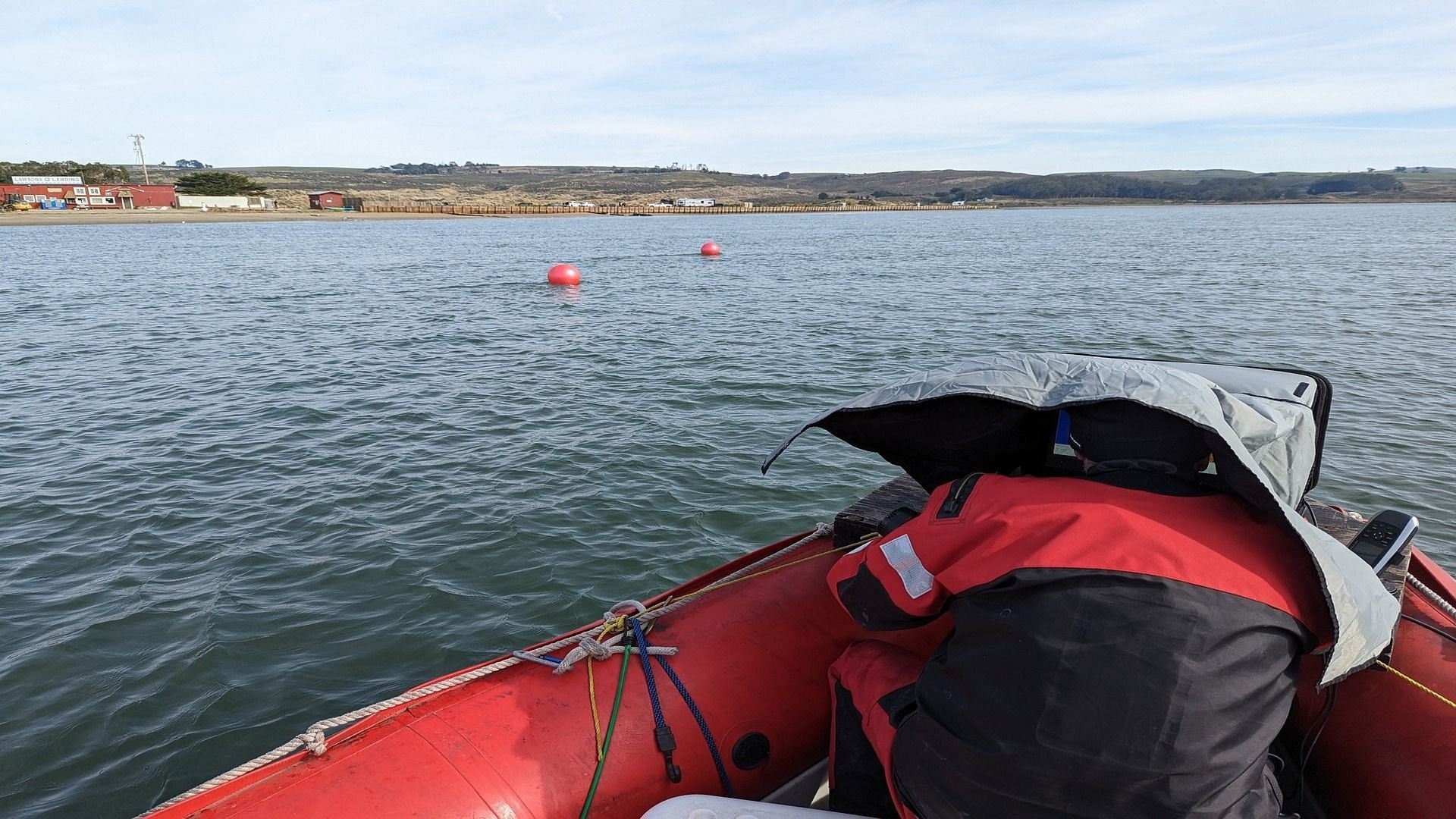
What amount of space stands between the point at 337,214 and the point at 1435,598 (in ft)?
333

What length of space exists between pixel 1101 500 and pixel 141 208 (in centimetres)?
10579

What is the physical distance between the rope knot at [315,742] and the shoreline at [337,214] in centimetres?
8055

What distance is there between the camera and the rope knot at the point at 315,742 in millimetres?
2881

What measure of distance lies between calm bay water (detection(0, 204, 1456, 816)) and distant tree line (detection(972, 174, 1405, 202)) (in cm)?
15601

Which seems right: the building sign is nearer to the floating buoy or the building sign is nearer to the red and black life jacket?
the floating buoy

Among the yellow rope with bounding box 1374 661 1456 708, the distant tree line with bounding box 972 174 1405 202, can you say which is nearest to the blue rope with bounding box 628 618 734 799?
the yellow rope with bounding box 1374 661 1456 708

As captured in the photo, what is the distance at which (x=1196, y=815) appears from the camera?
183 centimetres

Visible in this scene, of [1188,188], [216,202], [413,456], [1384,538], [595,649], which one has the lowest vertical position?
[413,456]

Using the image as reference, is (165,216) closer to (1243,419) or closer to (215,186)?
(215,186)

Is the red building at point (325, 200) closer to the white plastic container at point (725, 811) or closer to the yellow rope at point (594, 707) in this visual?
the yellow rope at point (594, 707)

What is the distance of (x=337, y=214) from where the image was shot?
90.0 m

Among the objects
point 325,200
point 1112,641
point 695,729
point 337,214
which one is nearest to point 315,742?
point 695,729

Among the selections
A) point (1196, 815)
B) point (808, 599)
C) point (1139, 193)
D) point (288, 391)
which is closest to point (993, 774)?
point (1196, 815)

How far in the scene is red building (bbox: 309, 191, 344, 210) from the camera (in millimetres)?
97875
